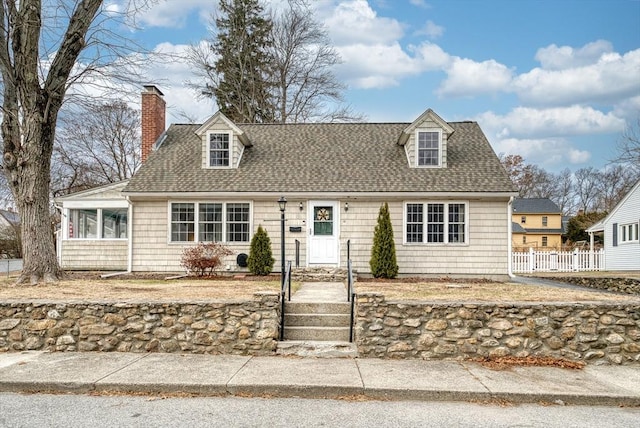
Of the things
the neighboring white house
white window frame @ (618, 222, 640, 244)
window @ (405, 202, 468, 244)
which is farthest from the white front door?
white window frame @ (618, 222, 640, 244)

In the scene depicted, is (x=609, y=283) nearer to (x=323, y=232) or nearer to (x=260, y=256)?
(x=323, y=232)

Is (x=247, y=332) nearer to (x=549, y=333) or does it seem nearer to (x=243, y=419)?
(x=243, y=419)

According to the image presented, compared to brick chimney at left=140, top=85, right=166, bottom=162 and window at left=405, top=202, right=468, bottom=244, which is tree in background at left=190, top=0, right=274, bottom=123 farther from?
window at left=405, top=202, right=468, bottom=244

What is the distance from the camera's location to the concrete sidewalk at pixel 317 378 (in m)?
5.52

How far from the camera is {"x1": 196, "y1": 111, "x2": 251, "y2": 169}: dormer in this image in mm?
15961

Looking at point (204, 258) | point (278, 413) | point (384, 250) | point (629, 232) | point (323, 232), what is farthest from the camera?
point (629, 232)

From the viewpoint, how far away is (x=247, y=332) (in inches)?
284

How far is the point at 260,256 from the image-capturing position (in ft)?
47.7

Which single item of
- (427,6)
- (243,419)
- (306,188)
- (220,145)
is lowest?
(243,419)

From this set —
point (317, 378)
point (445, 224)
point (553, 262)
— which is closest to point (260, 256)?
point (445, 224)

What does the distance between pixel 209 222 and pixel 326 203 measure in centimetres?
372

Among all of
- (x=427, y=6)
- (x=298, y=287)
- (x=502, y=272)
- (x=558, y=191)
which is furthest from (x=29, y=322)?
(x=558, y=191)

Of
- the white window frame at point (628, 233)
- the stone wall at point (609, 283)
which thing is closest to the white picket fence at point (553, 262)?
the white window frame at point (628, 233)

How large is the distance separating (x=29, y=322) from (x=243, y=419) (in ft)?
14.6
